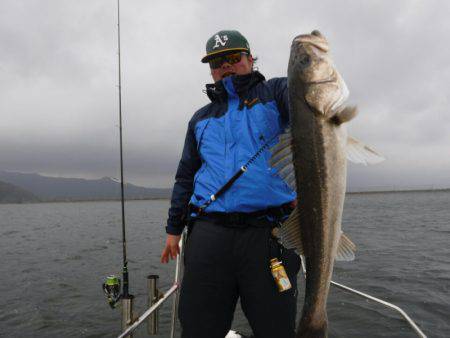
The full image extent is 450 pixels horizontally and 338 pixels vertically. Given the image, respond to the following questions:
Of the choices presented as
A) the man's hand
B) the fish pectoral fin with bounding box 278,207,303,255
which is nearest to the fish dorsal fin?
the fish pectoral fin with bounding box 278,207,303,255

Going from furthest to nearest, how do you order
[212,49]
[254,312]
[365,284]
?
[365,284], [212,49], [254,312]

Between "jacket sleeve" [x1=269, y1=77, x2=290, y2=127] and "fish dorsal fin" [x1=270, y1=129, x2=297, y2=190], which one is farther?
"jacket sleeve" [x1=269, y1=77, x2=290, y2=127]

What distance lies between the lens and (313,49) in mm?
2555

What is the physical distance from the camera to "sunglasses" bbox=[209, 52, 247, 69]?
381 cm

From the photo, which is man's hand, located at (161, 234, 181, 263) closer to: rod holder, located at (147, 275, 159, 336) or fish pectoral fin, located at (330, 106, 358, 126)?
rod holder, located at (147, 275, 159, 336)

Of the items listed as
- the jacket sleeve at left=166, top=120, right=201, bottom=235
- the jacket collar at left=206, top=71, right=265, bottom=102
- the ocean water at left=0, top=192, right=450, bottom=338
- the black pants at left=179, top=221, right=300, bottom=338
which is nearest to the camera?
the black pants at left=179, top=221, right=300, bottom=338

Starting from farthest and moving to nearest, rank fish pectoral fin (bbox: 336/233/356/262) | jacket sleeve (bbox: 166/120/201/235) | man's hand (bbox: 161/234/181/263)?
man's hand (bbox: 161/234/181/263) → jacket sleeve (bbox: 166/120/201/235) → fish pectoral fin (bbox: 336/233/356/262)

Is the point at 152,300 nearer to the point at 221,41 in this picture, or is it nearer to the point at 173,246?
the point at 173,246

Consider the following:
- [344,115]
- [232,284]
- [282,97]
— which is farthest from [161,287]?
[344,115]

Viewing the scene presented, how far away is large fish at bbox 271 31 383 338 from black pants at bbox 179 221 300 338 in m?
0.36

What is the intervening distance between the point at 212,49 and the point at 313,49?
4.85 ft

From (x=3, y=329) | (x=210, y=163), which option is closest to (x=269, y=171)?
(x=210, y=163)

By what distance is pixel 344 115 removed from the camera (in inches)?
98.3

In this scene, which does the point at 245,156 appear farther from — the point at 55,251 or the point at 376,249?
the point at 55,251
